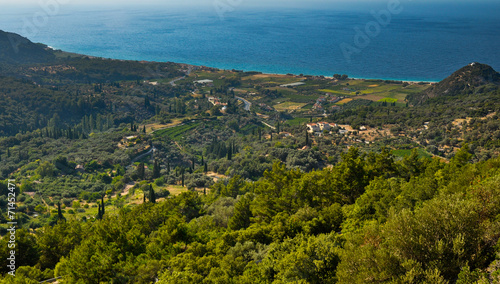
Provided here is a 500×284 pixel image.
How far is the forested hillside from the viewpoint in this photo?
14.4 m

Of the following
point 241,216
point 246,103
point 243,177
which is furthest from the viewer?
point 246,103

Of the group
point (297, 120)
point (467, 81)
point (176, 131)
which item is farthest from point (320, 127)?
point (467, 81)

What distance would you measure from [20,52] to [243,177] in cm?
14504

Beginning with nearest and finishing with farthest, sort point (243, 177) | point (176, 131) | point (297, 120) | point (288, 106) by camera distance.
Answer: point (243, 177) → point (176, 131) → point (297, 120) → point (288, 106)

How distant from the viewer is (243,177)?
175ft

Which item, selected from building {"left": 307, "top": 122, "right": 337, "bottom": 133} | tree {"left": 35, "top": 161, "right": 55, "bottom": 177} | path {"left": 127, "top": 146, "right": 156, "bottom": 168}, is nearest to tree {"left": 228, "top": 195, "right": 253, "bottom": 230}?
building {"left": 307, "top": 122, "right": 337, "bottom": 133}

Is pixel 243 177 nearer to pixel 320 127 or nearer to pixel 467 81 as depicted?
pixel 320 127

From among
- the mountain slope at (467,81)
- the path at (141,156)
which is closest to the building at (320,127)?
the path at (141,156)

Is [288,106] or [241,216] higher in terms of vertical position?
[241,216]

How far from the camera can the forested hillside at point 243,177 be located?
1445cm

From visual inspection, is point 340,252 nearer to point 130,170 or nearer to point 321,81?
point 130,170

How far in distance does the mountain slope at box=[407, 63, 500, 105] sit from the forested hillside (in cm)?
43

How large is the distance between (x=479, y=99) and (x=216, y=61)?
12613 cm

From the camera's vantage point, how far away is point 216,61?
172 meters
